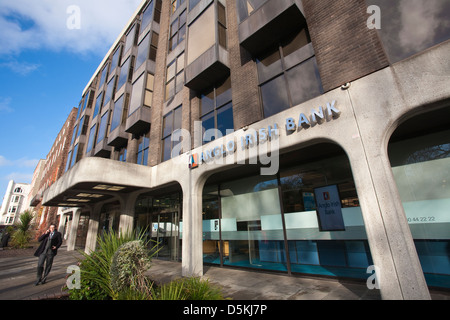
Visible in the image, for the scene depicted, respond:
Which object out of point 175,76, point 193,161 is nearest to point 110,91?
point 175,76

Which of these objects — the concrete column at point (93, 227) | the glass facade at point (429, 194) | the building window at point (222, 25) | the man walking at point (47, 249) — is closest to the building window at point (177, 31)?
the building window at point (222, 25)

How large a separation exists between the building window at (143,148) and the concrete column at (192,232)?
621cm

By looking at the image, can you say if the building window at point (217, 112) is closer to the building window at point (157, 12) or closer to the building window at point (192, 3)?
the building window at point (192, 3)

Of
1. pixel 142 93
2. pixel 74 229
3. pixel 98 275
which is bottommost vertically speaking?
pixel 98 275

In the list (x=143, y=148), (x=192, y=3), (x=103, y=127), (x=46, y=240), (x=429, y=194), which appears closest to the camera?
(x=429, y=194)

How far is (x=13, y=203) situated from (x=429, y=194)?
12130 centimetres

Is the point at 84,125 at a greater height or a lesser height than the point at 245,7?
greater

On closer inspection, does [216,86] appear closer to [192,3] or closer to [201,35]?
[201,35]

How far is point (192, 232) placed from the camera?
27.5 feet

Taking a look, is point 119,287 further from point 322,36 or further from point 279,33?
point 279,33

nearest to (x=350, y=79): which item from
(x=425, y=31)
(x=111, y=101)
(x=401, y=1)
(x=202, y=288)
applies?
(x=425, y=31)

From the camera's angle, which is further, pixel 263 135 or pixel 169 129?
pixel 169 129

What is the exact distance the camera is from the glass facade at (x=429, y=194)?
17.8 ft

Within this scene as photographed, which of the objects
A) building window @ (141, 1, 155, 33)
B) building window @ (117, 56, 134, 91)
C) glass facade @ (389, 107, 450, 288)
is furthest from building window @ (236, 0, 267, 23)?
building window @ (117, 56, 134, 91)
